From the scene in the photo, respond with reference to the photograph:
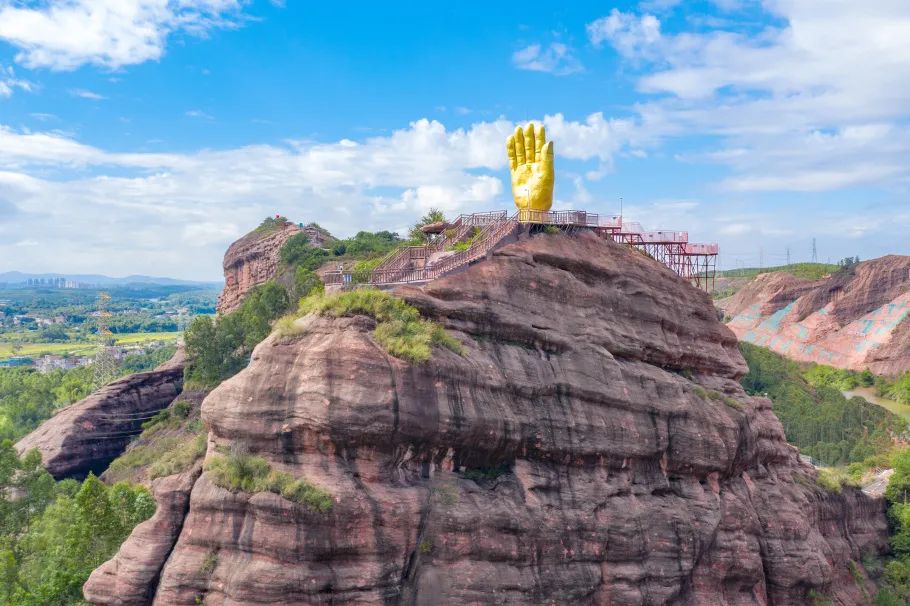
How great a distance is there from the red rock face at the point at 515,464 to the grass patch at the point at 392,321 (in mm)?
485

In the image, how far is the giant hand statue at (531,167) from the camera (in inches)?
1396

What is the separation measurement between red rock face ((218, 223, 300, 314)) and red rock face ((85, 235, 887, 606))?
175 feet

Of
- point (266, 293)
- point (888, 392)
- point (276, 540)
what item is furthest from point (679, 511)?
point (888, 392)

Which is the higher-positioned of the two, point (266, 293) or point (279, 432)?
point (266, 293)

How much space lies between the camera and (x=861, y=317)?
436ft

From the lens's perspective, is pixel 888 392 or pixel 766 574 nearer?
pixel 766 574

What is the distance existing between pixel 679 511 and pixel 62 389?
244 ft

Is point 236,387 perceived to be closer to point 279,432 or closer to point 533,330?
point 279,432

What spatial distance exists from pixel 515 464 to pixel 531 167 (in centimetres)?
1522

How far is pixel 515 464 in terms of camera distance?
2805 cm

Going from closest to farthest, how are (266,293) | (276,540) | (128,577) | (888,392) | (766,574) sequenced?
1. (276,540)
2. (128,577)
3. (766,574)
4. (266,293)
5. (888,392)

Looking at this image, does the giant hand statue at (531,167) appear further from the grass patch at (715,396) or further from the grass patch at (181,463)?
the grass patch at (181,463)

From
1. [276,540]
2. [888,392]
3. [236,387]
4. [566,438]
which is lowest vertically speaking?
[888,392]

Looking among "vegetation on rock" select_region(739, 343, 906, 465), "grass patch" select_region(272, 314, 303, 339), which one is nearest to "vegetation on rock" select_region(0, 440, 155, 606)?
"grass patch" select_region(272, 314, 303, 339)
